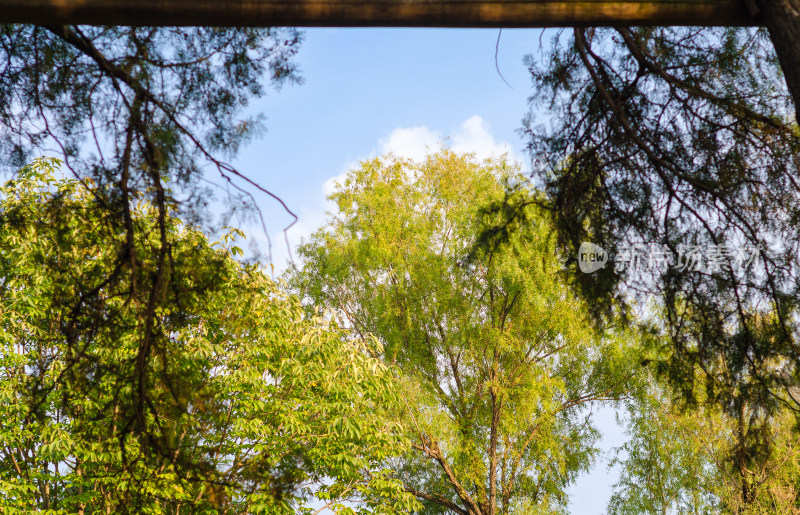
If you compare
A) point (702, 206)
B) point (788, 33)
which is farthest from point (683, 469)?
point (788, 33)

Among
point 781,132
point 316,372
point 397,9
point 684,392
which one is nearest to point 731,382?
point 684,392

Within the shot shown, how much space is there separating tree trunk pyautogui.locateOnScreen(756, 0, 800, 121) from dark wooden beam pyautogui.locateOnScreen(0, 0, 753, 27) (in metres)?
0.65

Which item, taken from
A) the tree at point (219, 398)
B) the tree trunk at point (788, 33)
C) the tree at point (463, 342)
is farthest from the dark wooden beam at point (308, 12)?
the tree at point (463, 342)

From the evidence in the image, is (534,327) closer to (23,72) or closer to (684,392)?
(684,392)

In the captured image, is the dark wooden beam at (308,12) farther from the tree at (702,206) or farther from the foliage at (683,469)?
the foliage at (683,469)

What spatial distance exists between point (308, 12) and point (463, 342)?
42.0 feet

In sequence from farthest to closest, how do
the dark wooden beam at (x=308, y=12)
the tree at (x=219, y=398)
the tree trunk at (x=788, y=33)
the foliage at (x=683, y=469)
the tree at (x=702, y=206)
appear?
the foliage at (x=683, y=469)
the tree at (x=219, y=398)
the tree at (x=702, y=206)
the tree trunk at (x=788, y=33)
the dark wooden beam at (x=308, y=12)

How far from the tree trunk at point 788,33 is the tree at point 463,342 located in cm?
1131

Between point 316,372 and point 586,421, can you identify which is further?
point 586,421

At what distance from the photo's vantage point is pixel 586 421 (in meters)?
15.9

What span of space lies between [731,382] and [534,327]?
1127 centimetres

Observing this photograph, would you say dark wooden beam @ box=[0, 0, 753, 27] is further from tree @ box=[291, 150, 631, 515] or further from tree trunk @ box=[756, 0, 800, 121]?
tree @ box=[291, 150, 631, 515]

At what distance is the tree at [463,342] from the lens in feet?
47.8

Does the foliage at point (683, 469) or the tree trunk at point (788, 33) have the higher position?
the foliage at point (683, 469)
